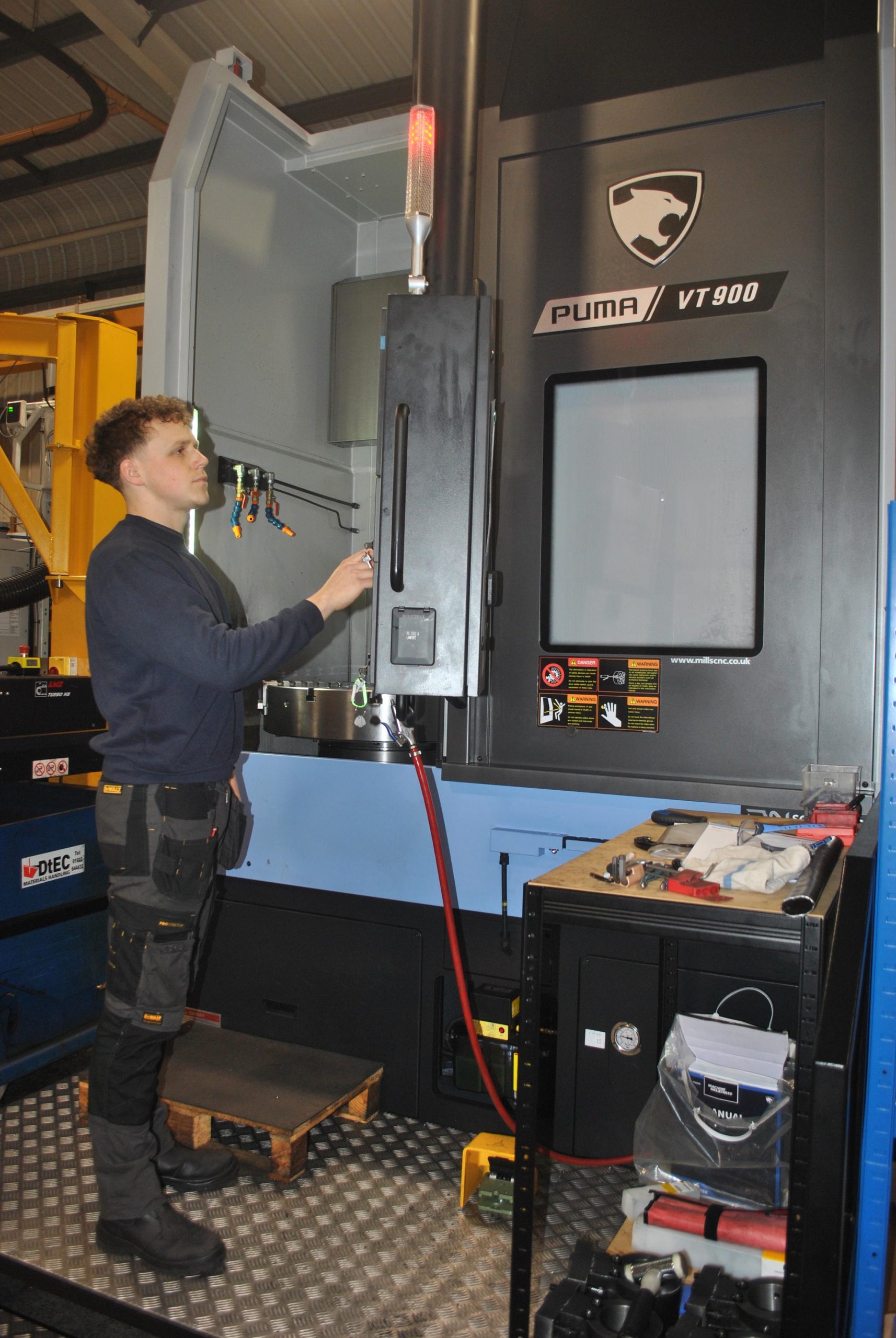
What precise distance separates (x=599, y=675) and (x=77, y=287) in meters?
6.24

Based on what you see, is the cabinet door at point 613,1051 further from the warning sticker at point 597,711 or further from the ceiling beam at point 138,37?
the ceiling beam at point 138,37

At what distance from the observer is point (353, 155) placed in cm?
272

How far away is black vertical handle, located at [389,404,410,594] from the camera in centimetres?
152

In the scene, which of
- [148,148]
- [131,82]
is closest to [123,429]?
[131,82]

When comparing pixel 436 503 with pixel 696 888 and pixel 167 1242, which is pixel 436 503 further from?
pixel 167 1242

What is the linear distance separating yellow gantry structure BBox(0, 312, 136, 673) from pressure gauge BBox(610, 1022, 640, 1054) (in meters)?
2.04

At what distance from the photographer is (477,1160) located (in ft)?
6.50

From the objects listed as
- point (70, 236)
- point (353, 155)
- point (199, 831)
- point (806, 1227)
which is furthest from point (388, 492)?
point (70, 236)

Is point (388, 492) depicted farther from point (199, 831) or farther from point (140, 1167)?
point (140, 1167)

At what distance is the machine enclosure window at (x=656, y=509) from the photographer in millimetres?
2062

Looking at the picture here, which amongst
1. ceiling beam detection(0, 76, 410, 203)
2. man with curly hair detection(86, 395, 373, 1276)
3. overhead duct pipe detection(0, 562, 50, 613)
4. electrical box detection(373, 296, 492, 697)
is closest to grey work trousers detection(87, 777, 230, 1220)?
man with curly hair detection(86, 395, 373, 1276)

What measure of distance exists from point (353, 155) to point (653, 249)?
3.55 ft

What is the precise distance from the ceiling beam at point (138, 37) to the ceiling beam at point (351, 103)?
538mm

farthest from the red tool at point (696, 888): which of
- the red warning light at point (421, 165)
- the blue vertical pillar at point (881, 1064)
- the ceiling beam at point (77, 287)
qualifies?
the ceiling beam at point (77, 287)
